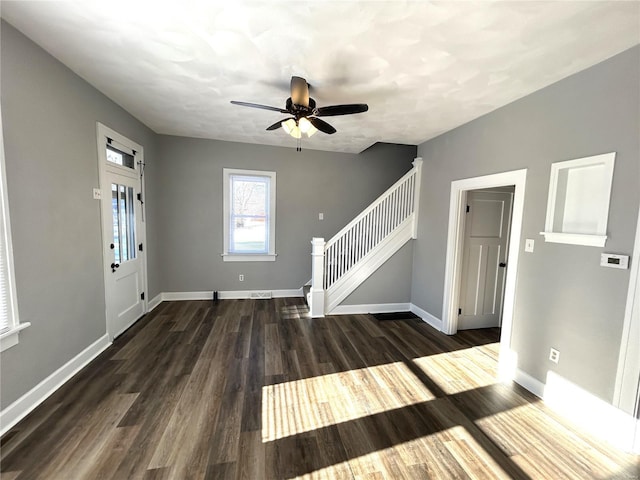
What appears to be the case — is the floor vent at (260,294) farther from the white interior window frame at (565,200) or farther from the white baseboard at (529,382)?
the white interior window frame at (565,200)

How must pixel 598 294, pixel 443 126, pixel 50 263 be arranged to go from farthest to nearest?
pixel 443 126
pixel 50 263
pixel 598 294

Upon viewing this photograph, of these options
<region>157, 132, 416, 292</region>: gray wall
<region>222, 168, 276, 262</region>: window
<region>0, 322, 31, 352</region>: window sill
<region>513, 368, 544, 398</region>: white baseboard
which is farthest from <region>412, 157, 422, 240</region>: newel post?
<region>0, 322, 31, 352</region>: window sill

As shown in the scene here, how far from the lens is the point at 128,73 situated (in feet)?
7.59

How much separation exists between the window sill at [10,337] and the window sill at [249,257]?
2839 mm

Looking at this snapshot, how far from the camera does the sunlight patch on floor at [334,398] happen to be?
192 cm

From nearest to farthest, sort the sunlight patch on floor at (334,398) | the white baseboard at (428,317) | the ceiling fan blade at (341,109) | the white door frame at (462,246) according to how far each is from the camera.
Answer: the sunlight patch on floor at (334,398)
the ceiling fan blade at (341,109)
the white door frame at (462,246)
the white baseboard at (428,317)

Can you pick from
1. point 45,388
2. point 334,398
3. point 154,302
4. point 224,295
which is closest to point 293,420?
point 334,398

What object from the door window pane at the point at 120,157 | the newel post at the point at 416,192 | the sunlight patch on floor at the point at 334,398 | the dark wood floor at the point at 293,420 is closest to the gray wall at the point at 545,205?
the dark wood floor at the point at 293,420

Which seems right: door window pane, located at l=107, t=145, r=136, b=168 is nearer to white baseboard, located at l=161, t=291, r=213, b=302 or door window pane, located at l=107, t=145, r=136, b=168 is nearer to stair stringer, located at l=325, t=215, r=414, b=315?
white baseboard, located at l=161, t=291, r=213, b=302

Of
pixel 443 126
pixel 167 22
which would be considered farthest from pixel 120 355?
pixel 443 126

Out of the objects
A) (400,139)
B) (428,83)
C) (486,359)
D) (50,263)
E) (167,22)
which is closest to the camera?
(167,22)

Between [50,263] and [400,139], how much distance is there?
4.40m

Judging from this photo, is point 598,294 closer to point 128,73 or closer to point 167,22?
point 167,22

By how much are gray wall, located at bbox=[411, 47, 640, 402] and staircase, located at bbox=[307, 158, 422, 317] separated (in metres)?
1.25
